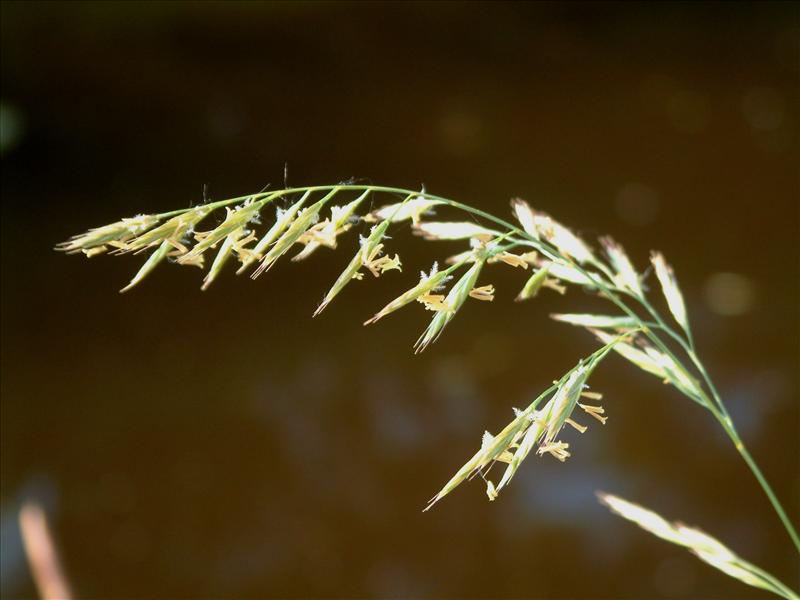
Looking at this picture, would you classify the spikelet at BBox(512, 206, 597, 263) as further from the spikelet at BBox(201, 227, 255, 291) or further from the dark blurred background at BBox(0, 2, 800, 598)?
the dark blurred background at BBox(0, 2, 800, 598)

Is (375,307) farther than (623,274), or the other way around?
(375,307)

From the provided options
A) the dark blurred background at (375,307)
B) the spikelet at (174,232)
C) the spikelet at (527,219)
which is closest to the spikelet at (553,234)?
the spikelet at (527,219)

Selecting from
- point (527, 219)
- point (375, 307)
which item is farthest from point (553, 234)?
point (375, 307)

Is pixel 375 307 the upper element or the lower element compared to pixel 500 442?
lower

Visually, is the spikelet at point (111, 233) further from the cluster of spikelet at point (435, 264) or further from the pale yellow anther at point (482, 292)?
the pale yellow anther at point (482, 292)

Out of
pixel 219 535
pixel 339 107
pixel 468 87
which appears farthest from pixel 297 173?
pixel 219 535

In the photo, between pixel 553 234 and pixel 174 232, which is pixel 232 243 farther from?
pixel 553 234

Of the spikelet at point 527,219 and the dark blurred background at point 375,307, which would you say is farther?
the dark blurred background at point 375,307

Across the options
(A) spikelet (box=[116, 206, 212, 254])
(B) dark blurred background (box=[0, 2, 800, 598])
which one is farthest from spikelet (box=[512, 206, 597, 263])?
(B) dark blurred background (box=[0, 2, 800, 598])

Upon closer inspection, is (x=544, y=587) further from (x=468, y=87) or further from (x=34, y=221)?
(x=34, y=221)
